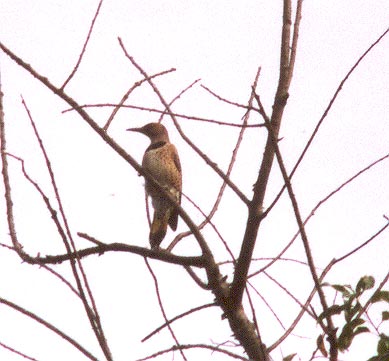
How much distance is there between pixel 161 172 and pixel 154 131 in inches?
37.9

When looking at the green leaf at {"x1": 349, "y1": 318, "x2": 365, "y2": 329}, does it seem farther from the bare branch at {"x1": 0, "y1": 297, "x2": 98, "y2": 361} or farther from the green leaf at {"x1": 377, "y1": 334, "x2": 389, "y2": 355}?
the bare branch at {"x1": 0, "y1": 297, "x2": 98, "y2": 361}

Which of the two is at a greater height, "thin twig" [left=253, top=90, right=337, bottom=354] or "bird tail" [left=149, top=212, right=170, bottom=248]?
"bird tail" [left=149, top=212, right=170, bottom=248]

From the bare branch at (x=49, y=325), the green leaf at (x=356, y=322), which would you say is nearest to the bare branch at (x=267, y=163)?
the green leaf at (x=356, y=322)

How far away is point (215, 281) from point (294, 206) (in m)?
0.75

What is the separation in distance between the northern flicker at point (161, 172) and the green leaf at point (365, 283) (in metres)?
3.54

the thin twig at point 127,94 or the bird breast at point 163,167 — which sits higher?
the bird breast at point 163,167

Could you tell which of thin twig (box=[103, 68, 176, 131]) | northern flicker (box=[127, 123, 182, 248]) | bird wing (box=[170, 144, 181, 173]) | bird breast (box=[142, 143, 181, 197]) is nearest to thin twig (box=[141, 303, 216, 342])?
thin twig (box=[103, 68, 176, 131])

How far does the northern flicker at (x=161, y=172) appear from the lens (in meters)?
6.23

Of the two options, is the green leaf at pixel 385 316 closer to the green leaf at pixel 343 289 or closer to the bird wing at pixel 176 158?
the green leaf at pixel 343 289

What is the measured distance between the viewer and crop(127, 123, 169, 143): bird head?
7672mm

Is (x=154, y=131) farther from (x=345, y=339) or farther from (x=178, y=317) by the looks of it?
(x=345, y=339)

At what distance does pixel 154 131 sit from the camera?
774 cm

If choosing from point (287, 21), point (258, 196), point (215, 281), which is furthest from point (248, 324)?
point (287, 21)

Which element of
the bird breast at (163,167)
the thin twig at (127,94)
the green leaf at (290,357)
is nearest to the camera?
the green leaf at (290,357)
